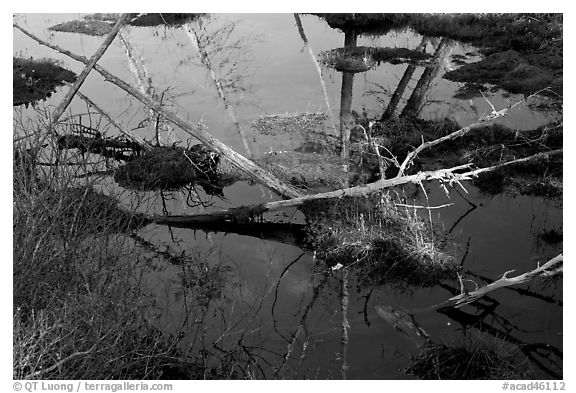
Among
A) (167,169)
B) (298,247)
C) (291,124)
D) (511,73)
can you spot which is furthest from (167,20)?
(298,247)

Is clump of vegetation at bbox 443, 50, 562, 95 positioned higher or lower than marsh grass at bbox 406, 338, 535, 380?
higher

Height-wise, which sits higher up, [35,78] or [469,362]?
[35,78]

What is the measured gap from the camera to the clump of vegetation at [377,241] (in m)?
9.57

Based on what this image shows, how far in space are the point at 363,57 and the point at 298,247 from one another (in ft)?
21.0

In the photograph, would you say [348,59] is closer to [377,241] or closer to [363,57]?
[363,57]

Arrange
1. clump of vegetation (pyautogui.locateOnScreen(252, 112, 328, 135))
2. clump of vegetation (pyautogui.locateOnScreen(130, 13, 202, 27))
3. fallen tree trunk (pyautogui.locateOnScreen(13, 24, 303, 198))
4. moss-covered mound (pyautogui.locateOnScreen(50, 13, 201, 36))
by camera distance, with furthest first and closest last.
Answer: moss-covered mound (pyautogui.locateOnScreen(50, 13, 201, 36)) → clump of vegetation (pyautogui.locateOnScreen(130, 13, 202, 27)) → clump of vegetation (pyautogui.locateOnScreen(252, 112, 328, 135)) → fallen tree trunk (pyautogui.locateOnScreen(13, 24, 303, 198))

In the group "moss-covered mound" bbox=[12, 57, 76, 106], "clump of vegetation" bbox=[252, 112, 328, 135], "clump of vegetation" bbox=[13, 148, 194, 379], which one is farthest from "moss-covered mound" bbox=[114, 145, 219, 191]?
"clump of vegetation" bbox=[13, 148, 194, 379]

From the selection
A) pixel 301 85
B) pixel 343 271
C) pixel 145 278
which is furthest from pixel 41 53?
pixel 343 271

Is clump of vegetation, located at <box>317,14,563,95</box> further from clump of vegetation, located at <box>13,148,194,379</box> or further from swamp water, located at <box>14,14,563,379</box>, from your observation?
clump of vegetation, located at <box>13,148,194,379</box>

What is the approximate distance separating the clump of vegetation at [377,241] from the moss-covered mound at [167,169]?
266 centimetres

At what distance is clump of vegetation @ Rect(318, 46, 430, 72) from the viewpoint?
49.3 feet

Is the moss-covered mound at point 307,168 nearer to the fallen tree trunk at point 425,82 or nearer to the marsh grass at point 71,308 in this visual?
the fallen tree trunk at point 425,82

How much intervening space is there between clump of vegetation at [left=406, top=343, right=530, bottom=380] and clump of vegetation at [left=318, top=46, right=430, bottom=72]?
8.48 m

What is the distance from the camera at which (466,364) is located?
783 cm
